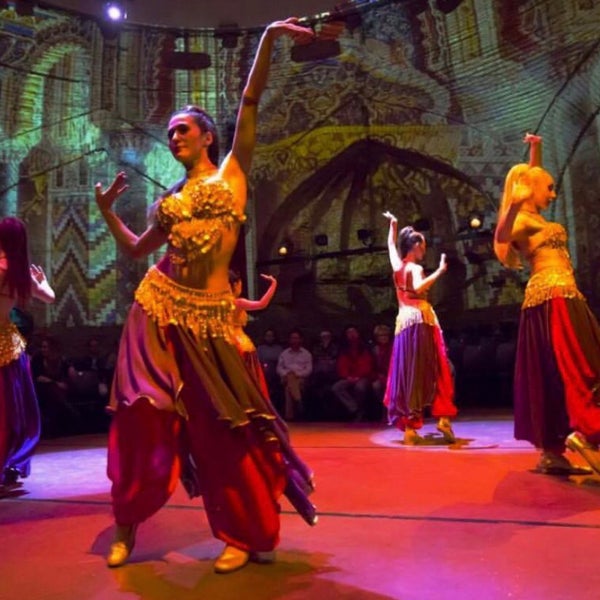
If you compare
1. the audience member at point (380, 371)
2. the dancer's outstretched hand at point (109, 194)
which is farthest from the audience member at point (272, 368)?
the dancer's outstretched hand at point (109, 194)

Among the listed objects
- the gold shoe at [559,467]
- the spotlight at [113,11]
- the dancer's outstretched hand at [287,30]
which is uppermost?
the spotlight at [113,11]

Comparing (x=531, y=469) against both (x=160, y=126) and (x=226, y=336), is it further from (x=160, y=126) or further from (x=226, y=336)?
(x=160, y=126)

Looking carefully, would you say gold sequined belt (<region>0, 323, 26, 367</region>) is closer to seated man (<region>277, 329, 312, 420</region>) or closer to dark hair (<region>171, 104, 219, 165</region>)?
dark hair (<region>171, 104, 219, 165</region>)

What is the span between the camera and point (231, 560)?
192 centimetres

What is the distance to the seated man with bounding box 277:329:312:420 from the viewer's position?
330 inches

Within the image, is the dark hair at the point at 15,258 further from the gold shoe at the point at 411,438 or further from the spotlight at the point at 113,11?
the spotlight at the point at 113,11

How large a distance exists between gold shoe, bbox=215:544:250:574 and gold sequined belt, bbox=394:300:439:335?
11.0 feet

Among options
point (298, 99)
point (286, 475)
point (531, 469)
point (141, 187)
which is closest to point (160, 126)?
point (141, 187)

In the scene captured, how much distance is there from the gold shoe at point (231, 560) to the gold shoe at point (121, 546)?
0.29m

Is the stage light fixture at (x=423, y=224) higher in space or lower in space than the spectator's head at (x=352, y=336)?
higher

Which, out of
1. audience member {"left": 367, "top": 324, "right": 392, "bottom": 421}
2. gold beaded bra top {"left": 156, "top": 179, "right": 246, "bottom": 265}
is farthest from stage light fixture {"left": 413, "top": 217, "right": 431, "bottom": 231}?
gold beaded bra top {"left": 156, "top": 179, "right": 246, "bottom": 265}

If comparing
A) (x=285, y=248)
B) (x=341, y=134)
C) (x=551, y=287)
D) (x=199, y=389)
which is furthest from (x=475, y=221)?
(x=199, y=389)

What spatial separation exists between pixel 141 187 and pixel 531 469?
954cm

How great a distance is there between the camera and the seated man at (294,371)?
839 cm
